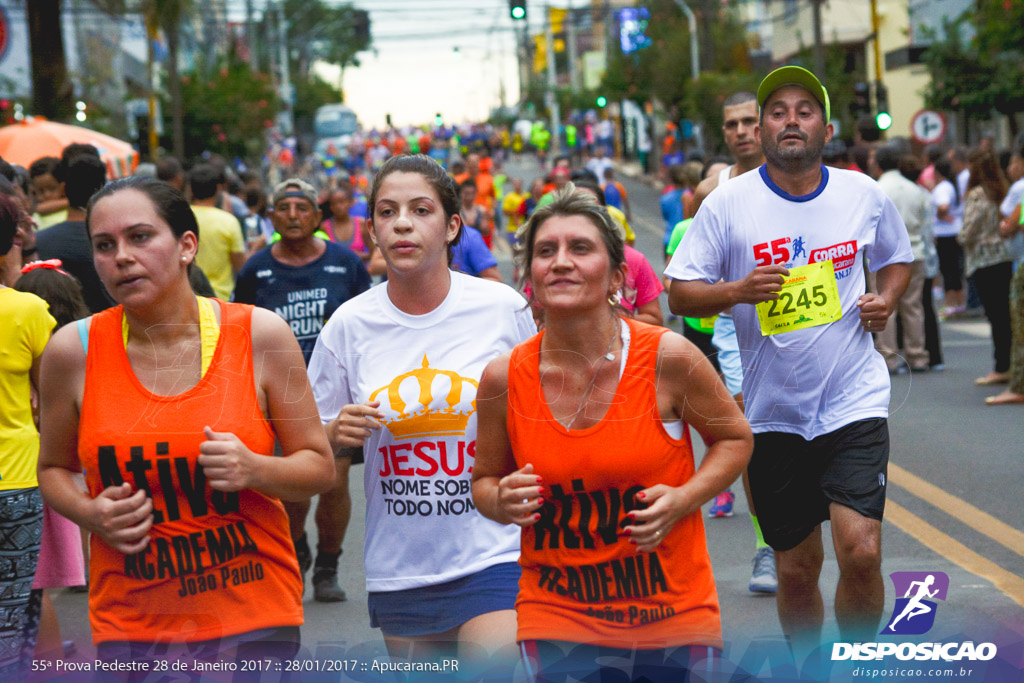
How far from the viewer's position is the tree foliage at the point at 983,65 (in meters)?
23.4

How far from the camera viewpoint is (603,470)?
9.91 feet

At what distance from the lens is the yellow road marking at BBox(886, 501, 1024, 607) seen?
226 inches

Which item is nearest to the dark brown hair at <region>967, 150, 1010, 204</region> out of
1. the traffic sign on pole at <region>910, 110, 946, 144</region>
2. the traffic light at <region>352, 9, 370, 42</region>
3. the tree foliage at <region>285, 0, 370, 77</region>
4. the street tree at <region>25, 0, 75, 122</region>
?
the traffic sign on pole at <region>910, 110, 946, 144</region>

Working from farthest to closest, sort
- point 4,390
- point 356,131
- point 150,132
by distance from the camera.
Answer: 1. point 356,131
2. point 150,132
3. point 4,390

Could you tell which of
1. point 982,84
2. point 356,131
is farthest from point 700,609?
point 356,131

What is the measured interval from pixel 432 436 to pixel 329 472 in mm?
553

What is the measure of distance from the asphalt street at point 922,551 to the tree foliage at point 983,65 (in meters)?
15.1

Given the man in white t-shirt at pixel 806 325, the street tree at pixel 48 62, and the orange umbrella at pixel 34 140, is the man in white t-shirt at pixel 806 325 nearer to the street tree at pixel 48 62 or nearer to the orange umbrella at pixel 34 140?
the orange umbrella at pixel 34 140

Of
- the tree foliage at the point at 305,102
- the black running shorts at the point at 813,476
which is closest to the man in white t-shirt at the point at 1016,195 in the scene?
the black running shorts at the point at 813,476

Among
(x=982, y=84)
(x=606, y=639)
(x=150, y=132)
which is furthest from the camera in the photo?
(x=150, y=132)

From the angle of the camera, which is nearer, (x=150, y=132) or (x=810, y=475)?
(x=810, y=475)

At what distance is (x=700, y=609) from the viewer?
10.2ft

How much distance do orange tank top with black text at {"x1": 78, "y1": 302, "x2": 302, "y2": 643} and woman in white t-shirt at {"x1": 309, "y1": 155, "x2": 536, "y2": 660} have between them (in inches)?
21.6

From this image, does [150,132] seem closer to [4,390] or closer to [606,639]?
[4,390]
